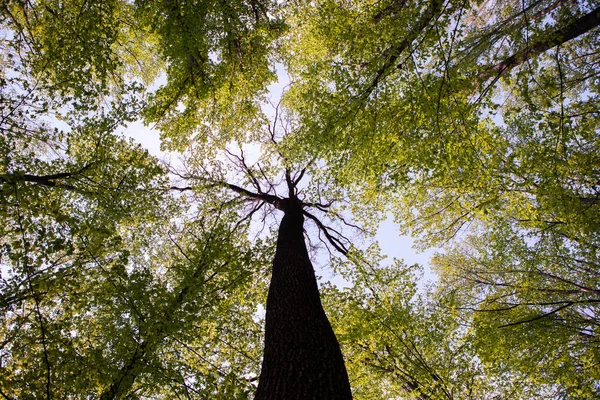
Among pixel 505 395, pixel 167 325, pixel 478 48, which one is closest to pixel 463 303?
pixel 505 395

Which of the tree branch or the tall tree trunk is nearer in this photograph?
the tall tree trunk

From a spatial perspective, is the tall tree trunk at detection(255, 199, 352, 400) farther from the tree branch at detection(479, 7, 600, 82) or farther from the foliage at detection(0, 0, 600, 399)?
the tree branch at detection(479, 7, 600, 82)

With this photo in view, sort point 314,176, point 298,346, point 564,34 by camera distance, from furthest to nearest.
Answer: point 314,176
point 564,34
point 298,346

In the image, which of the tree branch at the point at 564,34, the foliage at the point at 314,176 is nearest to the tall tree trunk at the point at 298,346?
the foliage at the point at 314,176

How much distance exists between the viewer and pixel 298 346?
370 cm

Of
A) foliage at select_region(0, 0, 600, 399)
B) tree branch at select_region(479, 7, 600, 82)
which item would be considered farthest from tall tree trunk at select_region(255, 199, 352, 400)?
tree branch at select_region(479, 7, 600, 82)

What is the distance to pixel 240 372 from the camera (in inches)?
245

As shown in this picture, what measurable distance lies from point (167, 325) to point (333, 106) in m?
4.78

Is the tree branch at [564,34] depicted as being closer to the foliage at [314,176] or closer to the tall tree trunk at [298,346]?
the foliage at [314,176]

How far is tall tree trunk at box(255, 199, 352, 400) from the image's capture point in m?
3.13

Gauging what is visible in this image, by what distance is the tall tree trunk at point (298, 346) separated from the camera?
3135mm

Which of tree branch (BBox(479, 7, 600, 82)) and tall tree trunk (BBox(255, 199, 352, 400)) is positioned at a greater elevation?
tree branch (BBox(479, 7, 600, 82))

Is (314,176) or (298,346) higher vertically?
(314,176)

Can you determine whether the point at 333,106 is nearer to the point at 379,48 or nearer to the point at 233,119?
the point at 379,48
